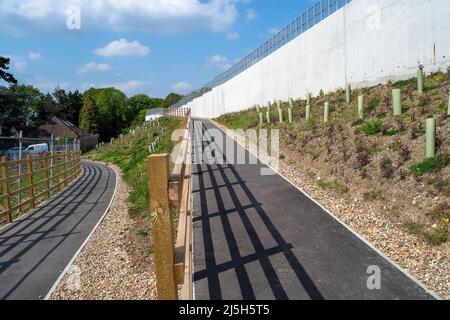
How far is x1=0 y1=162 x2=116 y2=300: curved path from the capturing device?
711 cm

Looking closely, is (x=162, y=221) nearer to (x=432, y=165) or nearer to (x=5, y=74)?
(x=432, y=165)

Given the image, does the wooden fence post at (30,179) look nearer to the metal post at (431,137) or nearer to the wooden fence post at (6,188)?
the wooden fence post at (6,188)

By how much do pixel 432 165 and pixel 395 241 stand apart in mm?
2366

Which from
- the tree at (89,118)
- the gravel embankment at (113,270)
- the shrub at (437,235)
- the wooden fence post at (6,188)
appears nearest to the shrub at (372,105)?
the shrub at (437,235)

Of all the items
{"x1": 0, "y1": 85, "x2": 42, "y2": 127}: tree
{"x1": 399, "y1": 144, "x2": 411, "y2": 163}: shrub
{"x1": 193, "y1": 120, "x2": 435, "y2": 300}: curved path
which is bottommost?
{"x1": 193, "y1": 120, "x2": 435, "y2": 300}: curved path

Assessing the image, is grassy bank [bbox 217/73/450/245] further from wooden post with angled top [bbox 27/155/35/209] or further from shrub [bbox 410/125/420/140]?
wooden post with angled top [bbox 27/155/35/209]

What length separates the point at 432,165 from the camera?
28.0 ft

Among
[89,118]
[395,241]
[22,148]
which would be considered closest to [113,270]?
[395,241]

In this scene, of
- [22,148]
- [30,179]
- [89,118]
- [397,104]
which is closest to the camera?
[397,104]

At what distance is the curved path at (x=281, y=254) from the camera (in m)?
5.46

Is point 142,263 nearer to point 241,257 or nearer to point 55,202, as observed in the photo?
point 241,257

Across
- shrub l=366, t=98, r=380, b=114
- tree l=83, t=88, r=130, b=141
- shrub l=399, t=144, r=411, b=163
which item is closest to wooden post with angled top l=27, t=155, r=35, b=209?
shrub l=399, t=144, r=411, b=163

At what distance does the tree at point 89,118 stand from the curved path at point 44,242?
245ft

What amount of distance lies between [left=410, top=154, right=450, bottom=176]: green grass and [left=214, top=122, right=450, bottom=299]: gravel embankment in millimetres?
1267
